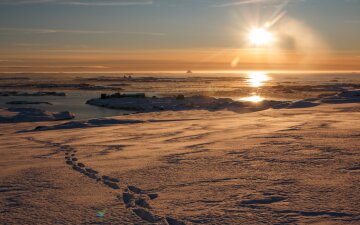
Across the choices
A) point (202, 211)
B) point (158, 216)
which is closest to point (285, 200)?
point (202, 211)

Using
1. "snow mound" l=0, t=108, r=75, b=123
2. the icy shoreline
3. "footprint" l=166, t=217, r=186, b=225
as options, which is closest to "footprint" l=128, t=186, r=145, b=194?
"footprint" l=166, t=217, r=186, b=225

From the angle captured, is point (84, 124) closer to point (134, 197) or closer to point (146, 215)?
point (134, 197)

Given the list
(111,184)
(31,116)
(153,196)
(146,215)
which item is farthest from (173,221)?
(31,116)

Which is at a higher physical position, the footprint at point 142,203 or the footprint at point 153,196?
the footprint at point 153,196

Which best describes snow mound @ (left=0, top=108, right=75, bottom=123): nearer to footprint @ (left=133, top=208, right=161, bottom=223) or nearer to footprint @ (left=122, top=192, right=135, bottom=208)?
footprint @ (left=122, top=192, right=135, bottom=208)

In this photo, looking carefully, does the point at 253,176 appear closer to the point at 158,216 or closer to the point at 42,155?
the point at 158,216

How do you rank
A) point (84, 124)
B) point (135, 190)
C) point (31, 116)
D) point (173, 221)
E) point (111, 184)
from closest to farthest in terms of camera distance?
point (173, 221), point (135, 190), point (111, 184), point (84, 124), point (31, 116)

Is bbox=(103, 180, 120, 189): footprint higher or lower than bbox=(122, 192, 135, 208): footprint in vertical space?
lower

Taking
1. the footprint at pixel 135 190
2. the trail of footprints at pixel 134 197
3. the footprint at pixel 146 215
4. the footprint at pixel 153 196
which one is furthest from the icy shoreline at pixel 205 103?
the footprint at pixel 146 215

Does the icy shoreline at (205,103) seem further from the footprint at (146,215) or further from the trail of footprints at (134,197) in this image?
the footprint at (146,215)

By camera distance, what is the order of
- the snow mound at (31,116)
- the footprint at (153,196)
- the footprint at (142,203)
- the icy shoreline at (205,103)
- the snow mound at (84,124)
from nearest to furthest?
the footprint at (142,203), the footprint at (153,196), the snow mound at (84,124), the icy shoreline at (205,103), the snow mound at (31,116)

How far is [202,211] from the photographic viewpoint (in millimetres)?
4582

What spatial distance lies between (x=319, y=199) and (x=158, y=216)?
185cm

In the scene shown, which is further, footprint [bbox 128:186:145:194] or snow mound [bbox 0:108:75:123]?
snow mound [bbox 0:108:75:123]
